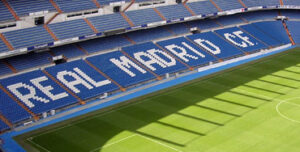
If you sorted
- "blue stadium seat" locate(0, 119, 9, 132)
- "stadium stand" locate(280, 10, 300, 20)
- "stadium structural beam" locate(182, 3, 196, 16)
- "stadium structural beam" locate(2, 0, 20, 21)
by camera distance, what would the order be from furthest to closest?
"stadium stand" locate(280, 10, 300, 20), "stadium structural beam" locate(182, 3, 196, 16), "stadium structural beam" locate(2, 0, 20, 21), "blue stadium seat" locate(0, 119, 9, 132)

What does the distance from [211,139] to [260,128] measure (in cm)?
475

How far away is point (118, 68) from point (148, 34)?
9.55 m

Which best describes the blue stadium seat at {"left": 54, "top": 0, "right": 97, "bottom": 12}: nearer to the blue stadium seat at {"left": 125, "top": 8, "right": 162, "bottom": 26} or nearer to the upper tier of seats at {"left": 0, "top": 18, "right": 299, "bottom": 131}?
the blue stadium seat at {"left": 125, "top": 8, "right": 162, "bottom": 26}

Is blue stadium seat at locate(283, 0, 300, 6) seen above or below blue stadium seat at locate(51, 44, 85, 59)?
above

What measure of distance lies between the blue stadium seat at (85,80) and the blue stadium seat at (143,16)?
33.2 ft

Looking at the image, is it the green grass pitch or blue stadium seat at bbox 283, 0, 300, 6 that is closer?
the green grass pitch

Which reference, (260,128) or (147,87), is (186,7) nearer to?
(147,87)

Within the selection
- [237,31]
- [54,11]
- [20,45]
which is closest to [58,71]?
[20,45]

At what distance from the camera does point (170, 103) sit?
126 feet


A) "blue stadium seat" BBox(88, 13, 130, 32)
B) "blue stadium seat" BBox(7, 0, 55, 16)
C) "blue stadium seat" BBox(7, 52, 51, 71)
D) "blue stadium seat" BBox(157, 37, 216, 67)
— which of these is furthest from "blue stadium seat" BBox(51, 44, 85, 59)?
"blue stadium seat" BBox(157, 37, 216, 67)

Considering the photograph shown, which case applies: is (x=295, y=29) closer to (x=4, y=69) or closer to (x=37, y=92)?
(x=37, y=92)

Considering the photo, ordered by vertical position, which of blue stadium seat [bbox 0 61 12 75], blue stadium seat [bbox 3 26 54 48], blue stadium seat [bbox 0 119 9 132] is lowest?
blue stadium seat [bbox 0 119 9 132]

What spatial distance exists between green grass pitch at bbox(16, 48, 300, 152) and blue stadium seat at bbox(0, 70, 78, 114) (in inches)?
134

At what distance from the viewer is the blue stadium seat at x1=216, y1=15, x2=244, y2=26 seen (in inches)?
2432
